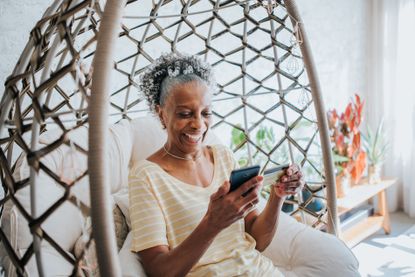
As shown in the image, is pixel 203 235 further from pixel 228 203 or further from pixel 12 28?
pixel 12 28

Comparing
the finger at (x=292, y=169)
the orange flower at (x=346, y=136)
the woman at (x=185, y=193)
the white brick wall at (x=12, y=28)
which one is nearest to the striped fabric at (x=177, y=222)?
the woman at (x=185, y=193)

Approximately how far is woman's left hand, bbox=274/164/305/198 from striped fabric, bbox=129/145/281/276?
0.19m

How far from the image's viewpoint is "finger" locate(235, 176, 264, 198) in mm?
1093

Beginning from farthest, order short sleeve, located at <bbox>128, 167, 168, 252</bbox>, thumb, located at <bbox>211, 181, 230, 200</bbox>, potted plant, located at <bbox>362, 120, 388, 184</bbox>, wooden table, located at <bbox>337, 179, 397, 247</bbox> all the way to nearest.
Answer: potted plant, located at <bbox>362, 120, 388, 184</bbox>
wooden table, located at <bbox>337, 179, 397, 247</bbox>
short sleeve, located at <bbox>128, 167, 168, 252</bbox>
thumb, located at <bbox>211, 181, 230, 200</bbox>

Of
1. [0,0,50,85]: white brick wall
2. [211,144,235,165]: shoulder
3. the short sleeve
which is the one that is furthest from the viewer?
[0,0,50,85]: white brick wall

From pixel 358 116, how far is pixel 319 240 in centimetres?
163

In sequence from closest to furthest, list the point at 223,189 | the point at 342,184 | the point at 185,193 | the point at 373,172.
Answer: the point at 223,189
the point at 185,193
the point at 342,184
the point at 373,172

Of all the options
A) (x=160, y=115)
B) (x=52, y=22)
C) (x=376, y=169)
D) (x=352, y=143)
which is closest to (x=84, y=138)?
(x=160, y=115)

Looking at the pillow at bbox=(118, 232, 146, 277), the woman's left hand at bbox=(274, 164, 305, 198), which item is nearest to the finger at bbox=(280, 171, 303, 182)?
the woman's left hand at bbox=(274, 164, 305, 198)

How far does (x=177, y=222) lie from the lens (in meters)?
1.31

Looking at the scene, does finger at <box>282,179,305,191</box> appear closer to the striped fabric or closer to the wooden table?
the striped fabric

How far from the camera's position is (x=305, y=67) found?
5.30 ft

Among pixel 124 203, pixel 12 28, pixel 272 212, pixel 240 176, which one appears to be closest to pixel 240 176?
pixel 240 176

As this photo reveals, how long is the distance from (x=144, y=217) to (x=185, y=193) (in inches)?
6.2
